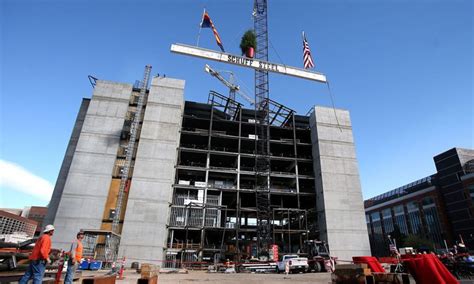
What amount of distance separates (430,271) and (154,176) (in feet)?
127

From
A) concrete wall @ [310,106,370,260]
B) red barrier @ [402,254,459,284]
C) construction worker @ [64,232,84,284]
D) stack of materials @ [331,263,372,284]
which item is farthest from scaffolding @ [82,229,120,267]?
red barrier @ [402,254,459,284]

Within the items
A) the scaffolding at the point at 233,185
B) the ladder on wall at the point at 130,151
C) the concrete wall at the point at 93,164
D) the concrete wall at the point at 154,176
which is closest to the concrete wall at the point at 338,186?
the scaffolding at the point at 233,185

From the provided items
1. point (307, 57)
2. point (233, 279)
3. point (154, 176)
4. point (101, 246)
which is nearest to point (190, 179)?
point (154, 176)

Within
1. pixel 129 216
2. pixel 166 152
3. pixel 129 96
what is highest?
pixel 129 96

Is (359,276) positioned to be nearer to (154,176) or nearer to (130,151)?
(154,176)

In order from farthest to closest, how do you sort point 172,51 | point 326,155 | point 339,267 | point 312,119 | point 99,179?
point 312,119 < point 326,155 < point 99,179 < point 172,51 < point 339,267

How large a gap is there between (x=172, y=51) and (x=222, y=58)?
5928 millimetres

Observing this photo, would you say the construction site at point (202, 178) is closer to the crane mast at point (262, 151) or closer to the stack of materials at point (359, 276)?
the crane mast at point (262, 151)

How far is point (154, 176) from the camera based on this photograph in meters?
40.9

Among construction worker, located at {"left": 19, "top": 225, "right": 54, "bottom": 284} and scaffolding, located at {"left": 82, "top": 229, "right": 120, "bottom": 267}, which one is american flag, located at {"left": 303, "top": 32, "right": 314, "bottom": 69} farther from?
construction worker, located at {"left": 19, "top": 225, "right": 54, "bottom": 284}

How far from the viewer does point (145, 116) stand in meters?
44.8

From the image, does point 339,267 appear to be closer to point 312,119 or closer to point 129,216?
point 129,216

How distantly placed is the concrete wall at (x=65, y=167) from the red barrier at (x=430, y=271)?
44.7 metres

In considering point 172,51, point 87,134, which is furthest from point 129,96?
point 172,51
